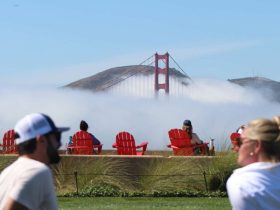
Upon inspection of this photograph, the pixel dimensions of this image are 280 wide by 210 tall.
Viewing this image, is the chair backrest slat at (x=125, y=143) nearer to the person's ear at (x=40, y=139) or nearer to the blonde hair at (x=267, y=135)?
the person's ear at (x=40, y=139)

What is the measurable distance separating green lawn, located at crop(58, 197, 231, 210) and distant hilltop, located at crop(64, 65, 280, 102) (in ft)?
237

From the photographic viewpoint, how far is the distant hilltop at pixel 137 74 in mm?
92000

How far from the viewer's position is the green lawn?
14527mm

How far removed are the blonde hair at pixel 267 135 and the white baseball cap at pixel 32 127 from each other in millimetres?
1131

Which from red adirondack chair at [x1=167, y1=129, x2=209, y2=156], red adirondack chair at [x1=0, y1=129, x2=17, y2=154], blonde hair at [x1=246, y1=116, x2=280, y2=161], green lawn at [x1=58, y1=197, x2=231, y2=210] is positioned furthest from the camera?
red adirondack chair at [x1=0, y1=129, x2=17, y2=154]

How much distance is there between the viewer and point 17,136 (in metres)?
5.29

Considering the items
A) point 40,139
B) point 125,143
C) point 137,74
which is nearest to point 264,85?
point 137,74

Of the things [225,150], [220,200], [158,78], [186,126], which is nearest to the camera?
[220,200]

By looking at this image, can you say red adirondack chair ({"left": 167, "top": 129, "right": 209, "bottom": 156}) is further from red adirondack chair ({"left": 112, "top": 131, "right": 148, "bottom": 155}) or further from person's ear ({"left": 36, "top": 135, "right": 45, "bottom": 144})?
person's ear ({"left": 36, "top": 135, "right": 45, "bottom": 144})

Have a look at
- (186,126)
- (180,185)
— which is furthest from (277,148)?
(186,126)

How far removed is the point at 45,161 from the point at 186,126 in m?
15.4

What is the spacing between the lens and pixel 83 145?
20.8 metres

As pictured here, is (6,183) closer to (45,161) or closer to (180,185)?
(45,161)

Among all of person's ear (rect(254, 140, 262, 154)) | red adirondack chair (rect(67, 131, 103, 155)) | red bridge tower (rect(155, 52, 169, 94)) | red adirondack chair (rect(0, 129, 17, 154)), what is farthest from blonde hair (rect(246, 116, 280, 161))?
red bridge tower (rect(155, 52, 169, 94))
